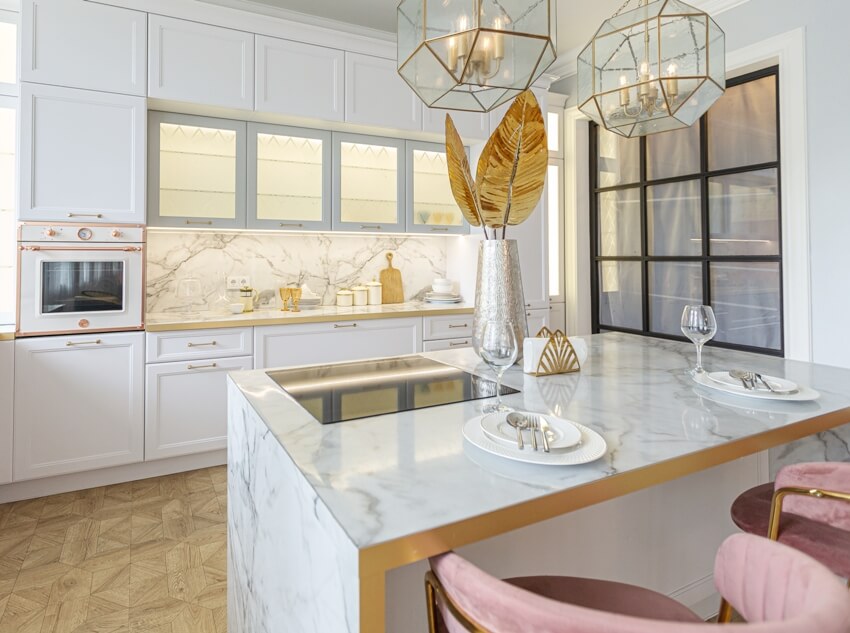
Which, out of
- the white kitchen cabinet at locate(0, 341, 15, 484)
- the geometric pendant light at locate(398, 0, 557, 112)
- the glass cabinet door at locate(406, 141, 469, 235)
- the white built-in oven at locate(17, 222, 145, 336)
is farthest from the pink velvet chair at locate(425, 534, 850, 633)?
the glass cabinet door at locate(406, 141, 469, 235)

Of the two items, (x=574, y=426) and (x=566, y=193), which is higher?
(x=566, y=193)

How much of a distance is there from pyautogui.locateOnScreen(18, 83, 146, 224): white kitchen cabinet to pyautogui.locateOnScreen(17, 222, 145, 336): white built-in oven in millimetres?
87

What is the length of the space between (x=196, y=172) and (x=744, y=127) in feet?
11.1

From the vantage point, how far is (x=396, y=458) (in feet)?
2.97

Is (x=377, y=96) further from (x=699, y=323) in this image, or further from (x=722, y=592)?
(x=722, y=592)

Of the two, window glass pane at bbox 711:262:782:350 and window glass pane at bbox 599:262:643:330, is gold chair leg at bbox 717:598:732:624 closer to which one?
window glass pane at bbox 711:262:782:350

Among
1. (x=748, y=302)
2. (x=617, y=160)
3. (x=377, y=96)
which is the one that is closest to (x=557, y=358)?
(x=748, y=302)

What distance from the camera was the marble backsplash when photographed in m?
3.34

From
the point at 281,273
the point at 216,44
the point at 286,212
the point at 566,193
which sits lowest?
the point at 281,273

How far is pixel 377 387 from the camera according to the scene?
139cm

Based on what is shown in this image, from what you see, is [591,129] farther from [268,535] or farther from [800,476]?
[268,535]

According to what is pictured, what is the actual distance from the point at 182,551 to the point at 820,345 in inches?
129

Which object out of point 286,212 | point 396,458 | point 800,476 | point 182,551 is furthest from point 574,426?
point 286,212

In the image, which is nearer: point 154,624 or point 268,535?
point 268,535
